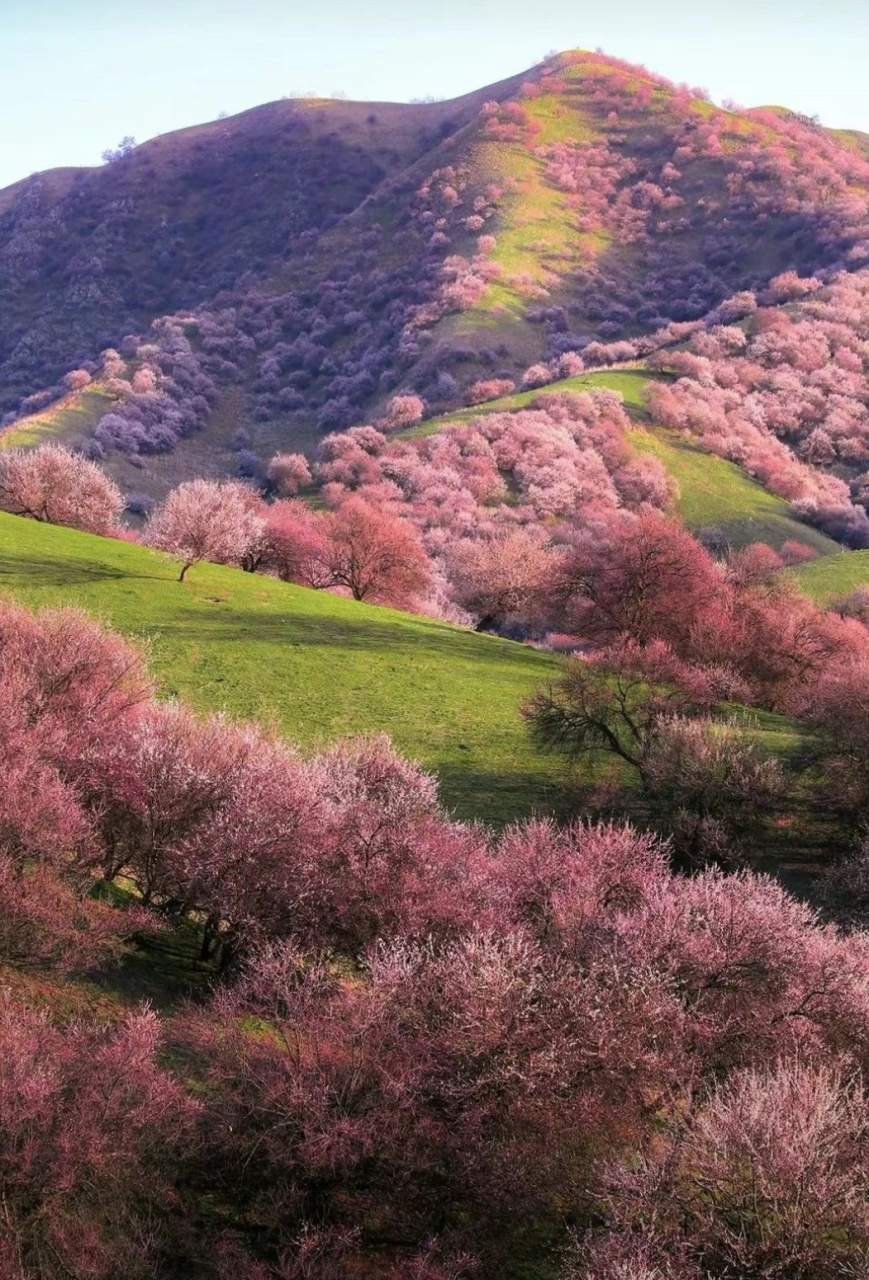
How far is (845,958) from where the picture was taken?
17047mm

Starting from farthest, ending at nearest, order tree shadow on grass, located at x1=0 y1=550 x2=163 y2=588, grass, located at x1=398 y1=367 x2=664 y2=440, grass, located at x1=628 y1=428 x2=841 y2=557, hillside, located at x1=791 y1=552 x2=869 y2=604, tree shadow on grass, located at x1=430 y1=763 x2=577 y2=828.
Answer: grass, located at x1=398 y1=367 x2=664 y2=440 < grass, located at x1=628 y1=428 x2=841 y2=557 < hillside, located at x1=791 y1=552 x2=869 y2=604 < tree shadow on grass, located at x1=0 y1=550 x2=163 y2=588 < tree shadow on grass, located at x1=430 y1=763 x2=577 y2=828

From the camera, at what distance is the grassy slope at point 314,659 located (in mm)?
33188

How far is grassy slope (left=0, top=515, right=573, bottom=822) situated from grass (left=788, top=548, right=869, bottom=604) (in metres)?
26.9

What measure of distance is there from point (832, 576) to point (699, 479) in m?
38.7

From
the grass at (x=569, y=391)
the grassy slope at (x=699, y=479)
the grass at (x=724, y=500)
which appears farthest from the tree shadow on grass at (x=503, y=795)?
the grass at (x=569, y=391)

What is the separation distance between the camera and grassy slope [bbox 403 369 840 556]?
93.9 meters

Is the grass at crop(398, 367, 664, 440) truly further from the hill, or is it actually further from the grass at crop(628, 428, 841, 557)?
the hill

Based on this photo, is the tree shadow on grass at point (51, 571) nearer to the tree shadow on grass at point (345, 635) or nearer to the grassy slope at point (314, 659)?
the grassy slope at point (314, 659)

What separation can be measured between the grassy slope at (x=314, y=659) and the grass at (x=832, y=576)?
26911mm

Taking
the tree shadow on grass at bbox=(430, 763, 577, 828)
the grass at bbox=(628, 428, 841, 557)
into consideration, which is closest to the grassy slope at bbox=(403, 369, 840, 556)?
the grass at bbox=(628, 428, 841, 557)

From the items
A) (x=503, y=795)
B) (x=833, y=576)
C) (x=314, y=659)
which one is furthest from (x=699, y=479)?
(x=503, y=795)

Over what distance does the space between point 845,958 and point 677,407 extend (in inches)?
4096

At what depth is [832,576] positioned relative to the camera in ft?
221

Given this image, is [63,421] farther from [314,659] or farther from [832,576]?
[314,659]
